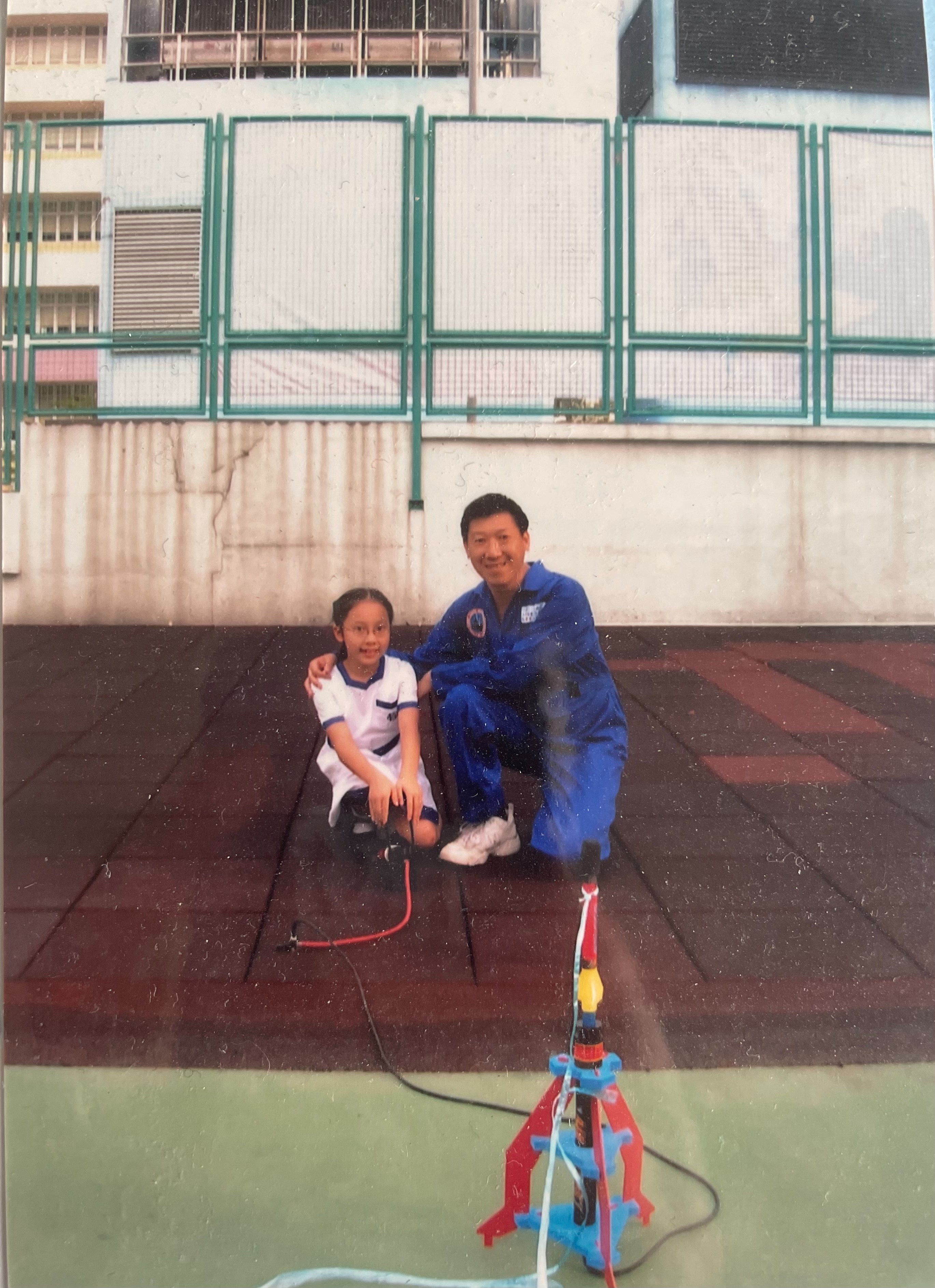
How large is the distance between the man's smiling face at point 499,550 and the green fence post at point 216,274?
0.45m

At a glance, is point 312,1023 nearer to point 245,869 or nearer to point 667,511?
point 245,869

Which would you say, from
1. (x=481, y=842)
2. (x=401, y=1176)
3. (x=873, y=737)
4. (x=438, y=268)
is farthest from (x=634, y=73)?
(x=401, y=1176)

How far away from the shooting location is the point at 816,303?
5.29 ft

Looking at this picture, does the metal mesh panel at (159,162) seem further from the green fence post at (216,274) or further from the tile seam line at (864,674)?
the tile seam line at (864,674)

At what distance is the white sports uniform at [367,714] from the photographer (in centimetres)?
163

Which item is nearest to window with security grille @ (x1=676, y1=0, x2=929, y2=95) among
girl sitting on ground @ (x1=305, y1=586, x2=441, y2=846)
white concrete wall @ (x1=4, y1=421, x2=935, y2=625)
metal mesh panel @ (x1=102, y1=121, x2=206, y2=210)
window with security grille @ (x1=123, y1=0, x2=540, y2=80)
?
window with security grille @ (x1=123, y1=0, x2=540, y2=80)

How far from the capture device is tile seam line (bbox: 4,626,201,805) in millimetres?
1561

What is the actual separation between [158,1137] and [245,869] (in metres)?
0.41

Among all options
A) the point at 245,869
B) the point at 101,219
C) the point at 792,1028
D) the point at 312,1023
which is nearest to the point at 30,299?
the point at 101,219

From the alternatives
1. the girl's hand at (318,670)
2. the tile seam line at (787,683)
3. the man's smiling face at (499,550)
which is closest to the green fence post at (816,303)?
the tile seam line at (787,683)

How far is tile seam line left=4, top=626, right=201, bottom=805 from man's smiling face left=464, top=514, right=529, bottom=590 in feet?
1.42

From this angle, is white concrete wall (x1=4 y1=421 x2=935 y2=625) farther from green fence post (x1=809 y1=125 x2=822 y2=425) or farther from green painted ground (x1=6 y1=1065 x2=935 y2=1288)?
green painted ground (x1=6 y1=1065 x2=935 y2=1288)

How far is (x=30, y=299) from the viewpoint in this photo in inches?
62.5

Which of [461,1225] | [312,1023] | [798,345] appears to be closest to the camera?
[461,1225]
